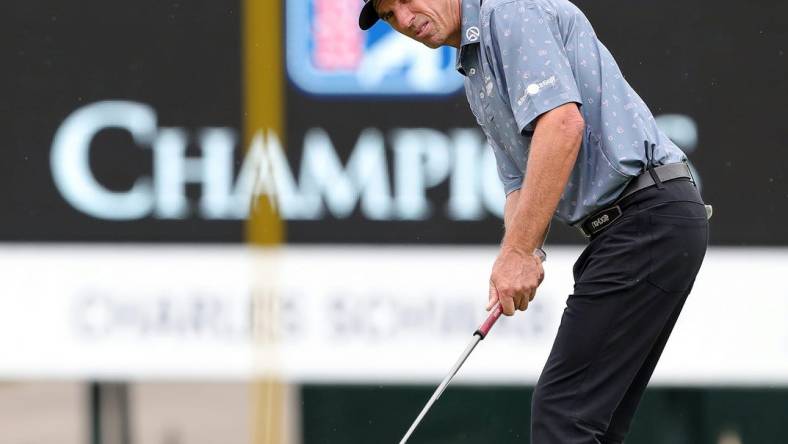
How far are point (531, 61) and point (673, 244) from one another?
56 cm

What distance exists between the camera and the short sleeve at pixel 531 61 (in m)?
3.22

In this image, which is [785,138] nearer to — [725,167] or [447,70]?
[725,167]

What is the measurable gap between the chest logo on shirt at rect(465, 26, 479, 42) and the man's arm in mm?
319

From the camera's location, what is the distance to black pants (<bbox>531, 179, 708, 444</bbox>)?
329cm

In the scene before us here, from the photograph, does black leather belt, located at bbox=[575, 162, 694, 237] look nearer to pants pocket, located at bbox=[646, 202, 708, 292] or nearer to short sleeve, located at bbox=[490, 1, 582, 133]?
pants pocket, located at bbox=[646, 202, 708, 292]

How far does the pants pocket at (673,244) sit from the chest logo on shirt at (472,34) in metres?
0.61

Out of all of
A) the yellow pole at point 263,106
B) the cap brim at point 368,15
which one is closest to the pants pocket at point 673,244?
the cap brim at point 368,15

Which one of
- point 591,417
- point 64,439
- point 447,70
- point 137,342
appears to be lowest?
point 64,439

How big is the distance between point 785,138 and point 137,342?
8.72ft

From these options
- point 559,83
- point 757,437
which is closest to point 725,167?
point 757,437

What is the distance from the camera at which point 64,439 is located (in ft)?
18.0

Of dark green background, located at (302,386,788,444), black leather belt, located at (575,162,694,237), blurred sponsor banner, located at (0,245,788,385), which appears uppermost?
black leather belt, located at (575,162,694,237)

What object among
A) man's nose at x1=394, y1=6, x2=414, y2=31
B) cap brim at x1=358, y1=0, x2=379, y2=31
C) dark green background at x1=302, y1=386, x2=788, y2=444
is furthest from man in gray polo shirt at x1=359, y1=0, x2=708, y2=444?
dark green background at x1=302, y1=386, x2=788, y2=444

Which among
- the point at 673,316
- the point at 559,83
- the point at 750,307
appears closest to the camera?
the point at 559,83
